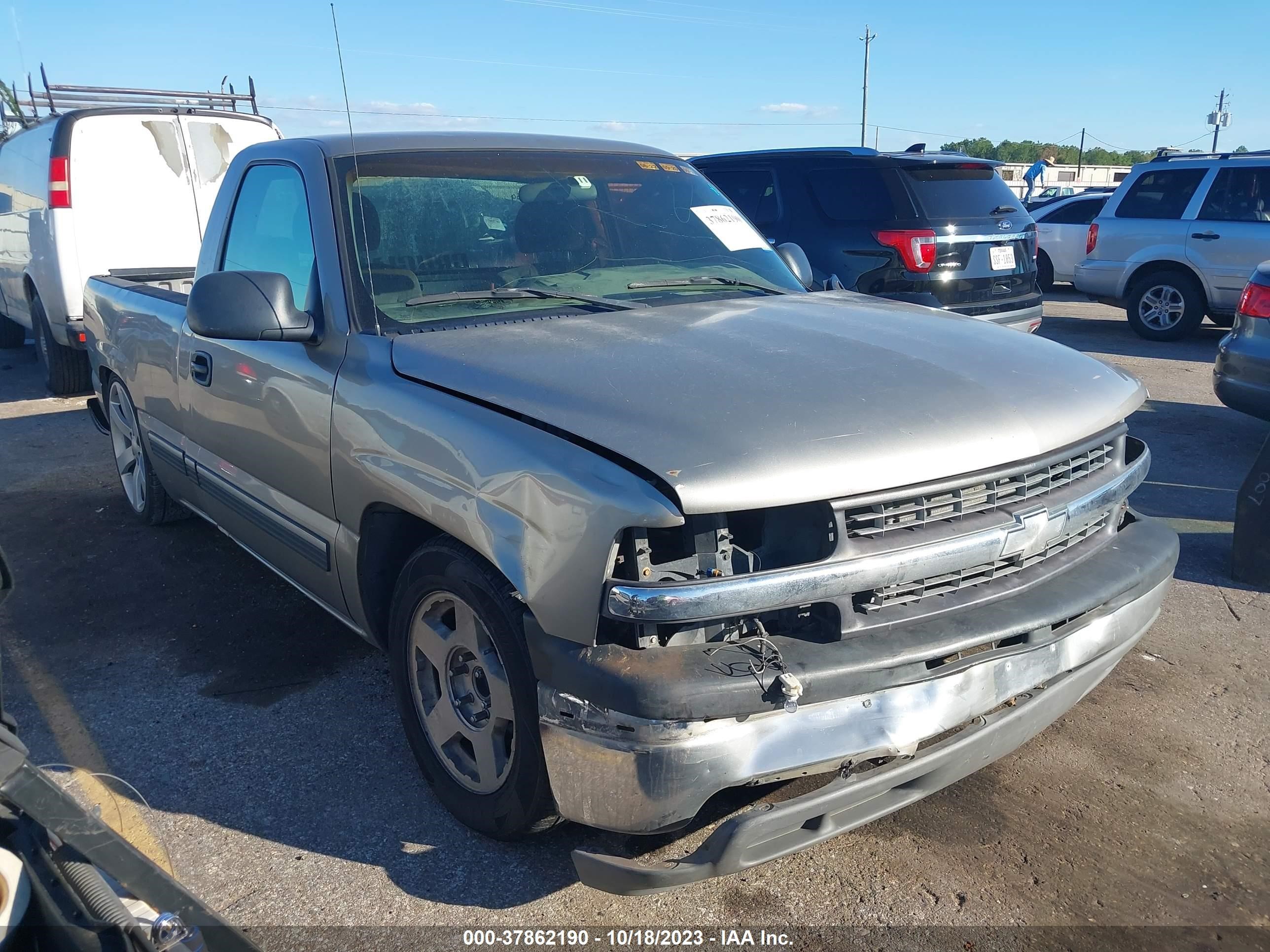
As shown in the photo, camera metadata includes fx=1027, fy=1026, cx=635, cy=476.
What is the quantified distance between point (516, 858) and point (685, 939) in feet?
1.74

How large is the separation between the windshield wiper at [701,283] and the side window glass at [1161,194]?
30.3ft

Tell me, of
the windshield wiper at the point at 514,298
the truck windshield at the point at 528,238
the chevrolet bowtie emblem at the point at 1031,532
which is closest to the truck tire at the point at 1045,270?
the truck windshield at the point at 528,238

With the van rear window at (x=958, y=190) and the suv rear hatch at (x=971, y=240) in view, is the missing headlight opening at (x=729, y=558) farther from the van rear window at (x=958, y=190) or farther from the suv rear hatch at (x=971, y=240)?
the van rear window at (x=958, y=190)

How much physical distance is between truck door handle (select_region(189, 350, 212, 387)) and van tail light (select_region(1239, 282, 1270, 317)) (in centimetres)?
587

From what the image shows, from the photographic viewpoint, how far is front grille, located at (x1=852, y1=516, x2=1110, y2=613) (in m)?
2.35

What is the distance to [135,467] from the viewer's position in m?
5.57

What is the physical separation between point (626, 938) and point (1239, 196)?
11037 millimetres

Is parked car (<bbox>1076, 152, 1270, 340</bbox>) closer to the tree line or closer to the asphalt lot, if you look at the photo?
the asphalt lot

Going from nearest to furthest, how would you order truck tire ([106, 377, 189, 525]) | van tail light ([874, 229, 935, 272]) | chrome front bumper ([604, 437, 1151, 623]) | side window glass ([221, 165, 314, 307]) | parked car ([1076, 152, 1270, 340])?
chrome front bumper ([604, 437, 1151, 623]), side window glass ([221, 165, 314, 307]), truck tire ([106, 377, 189, 525]), van tail light ([874, 229, 935, 272]), parked car ([1076, 152, 1270, 340])

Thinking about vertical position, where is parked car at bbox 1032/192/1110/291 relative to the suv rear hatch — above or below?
below

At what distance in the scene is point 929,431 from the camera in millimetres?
2400

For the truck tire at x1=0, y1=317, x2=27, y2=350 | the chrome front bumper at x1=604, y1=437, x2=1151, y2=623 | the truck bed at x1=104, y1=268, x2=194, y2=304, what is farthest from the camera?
the truck tire at x1=0, y1=317, x2=27, y2=350

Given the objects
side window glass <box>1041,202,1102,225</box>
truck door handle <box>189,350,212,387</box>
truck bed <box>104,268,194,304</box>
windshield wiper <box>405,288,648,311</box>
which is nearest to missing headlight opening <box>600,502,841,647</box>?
windshield wiper <box>405,288,648,311</box>

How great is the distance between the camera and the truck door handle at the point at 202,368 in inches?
154
